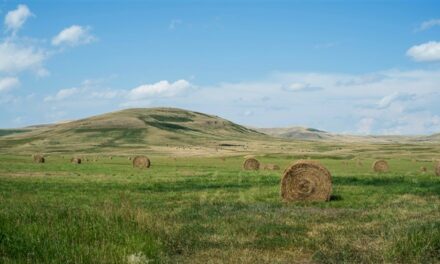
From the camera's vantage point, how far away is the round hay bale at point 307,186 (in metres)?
23.3

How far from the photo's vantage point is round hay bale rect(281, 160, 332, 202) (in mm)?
23297

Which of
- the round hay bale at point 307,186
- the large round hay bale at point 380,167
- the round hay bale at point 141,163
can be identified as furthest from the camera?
the round hay bale at point 141,163

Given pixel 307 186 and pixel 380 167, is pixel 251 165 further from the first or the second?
pixel 307 186

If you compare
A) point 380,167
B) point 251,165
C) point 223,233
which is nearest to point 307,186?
point 223,233

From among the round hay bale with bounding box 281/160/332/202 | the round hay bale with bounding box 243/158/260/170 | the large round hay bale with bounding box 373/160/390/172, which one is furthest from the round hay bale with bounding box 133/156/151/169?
the round hay bale with bounding box 281/160/332/202

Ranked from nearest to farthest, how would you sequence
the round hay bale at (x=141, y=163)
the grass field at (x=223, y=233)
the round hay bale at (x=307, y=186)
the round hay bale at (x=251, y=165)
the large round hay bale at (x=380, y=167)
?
1. the grass field at (x=223, y=233)
2. the round hay bale at (x=307, y=186)
3. the large round hay bale at (x=380, y=167)
4. the round hay bale at (x=251, y=165)
5. the round hay bale at (x=141, y=163)

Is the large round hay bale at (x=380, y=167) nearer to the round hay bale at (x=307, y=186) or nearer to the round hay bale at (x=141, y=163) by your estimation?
the round hay bale at (x=141, y=163)

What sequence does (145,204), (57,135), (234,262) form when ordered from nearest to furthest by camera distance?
(234,262) → (145,204) → (57,135)

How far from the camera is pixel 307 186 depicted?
2342 cm

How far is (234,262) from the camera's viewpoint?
1120 cm

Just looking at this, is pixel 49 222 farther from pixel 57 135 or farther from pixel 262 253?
pixel 57 135

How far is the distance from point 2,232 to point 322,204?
13.7 m

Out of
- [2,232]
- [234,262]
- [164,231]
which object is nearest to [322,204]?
[164,231]

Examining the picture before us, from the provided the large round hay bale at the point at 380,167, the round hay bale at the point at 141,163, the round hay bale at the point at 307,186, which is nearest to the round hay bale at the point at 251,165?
the large round hay bale at the point at 380,167
